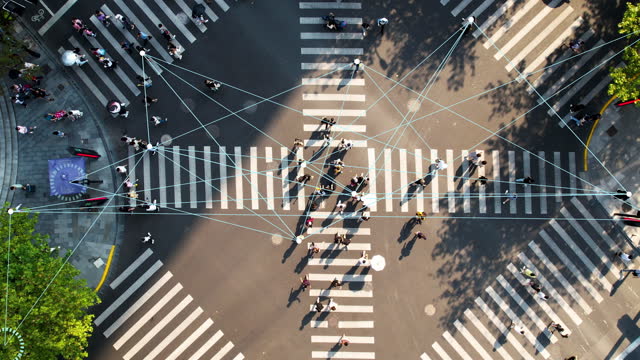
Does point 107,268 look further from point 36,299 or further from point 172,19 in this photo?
point 172,19

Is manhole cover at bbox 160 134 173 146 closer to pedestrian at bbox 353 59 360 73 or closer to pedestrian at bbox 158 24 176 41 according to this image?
pedestrian at bbox 158 24 176 41

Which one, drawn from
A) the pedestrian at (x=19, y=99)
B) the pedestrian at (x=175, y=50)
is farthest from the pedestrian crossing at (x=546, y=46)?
the pedestrian at (x=19, y=99)

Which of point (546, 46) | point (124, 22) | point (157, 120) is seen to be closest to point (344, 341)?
point (157, 120)

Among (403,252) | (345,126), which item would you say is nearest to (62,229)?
(345,126)

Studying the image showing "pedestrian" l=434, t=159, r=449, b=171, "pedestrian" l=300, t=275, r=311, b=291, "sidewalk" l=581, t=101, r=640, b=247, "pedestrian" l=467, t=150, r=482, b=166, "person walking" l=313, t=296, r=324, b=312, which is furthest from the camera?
"sidewalk" l=581, t=101, r=640, b=247

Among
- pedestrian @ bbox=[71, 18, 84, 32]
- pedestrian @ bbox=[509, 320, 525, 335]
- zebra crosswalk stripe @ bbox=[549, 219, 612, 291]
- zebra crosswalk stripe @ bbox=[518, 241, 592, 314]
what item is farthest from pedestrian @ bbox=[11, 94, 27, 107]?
zebra crosswalk stripe @ bbox=[549, 219, 612, 291]
